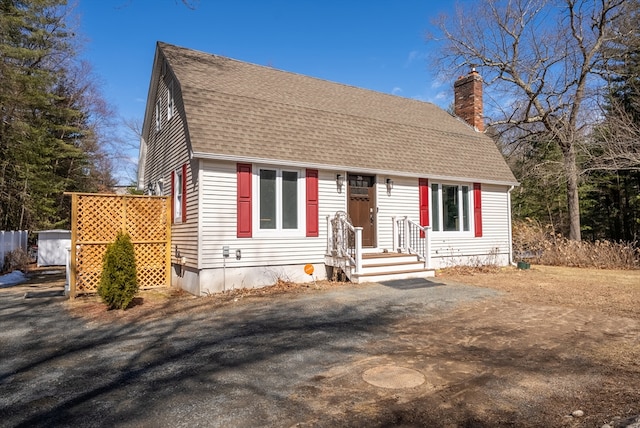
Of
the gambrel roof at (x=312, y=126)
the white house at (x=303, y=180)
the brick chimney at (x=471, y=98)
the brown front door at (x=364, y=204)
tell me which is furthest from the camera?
the brick chimney at (x=471, y=98)

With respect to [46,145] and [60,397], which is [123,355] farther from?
[46,145]

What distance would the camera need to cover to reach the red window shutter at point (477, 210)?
1340 centimetres

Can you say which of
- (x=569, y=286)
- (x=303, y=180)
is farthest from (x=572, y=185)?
(x=303, y=180)

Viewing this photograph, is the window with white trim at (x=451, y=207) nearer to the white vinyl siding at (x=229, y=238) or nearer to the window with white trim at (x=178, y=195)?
the white vinyl siding at (x=229, y=238)

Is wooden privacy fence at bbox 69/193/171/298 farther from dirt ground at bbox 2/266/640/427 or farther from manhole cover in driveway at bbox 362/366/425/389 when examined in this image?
manhole cover in driveway at bbox 362/366/425/389

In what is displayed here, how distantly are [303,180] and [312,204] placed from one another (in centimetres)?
67

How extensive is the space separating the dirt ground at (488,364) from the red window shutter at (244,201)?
1771mm

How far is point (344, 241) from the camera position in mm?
10086

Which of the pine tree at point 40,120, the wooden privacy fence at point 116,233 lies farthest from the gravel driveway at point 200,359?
the pine tree at point 40,120

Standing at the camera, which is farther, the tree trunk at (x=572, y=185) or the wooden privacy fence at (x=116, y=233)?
the tree trunk at (x=572, y=185)

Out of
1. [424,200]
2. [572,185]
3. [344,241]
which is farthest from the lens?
[572,185]

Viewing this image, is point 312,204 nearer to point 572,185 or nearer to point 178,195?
point 178,195

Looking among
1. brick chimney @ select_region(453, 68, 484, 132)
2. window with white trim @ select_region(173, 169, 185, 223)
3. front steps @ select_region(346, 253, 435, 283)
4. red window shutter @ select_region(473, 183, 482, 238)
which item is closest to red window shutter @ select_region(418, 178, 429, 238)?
→ front steps @ select_region(346, 253, 435, 283)

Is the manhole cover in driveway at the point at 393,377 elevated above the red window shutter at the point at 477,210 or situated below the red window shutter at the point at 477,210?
below
